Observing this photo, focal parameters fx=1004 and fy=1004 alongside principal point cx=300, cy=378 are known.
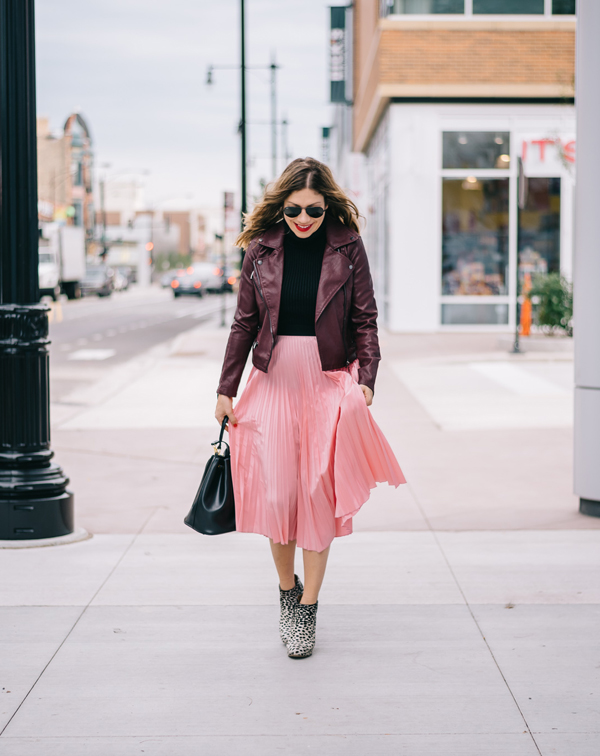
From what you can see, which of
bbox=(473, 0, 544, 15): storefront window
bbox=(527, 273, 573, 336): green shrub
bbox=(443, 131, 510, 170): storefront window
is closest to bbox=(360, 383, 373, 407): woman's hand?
bbox=(527, 273, 573, 336): green shrub

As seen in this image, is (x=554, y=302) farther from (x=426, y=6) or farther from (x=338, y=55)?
(x=338, y=55)

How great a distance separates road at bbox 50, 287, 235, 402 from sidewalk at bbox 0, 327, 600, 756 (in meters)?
7.53

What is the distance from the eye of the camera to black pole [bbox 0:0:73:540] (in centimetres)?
549

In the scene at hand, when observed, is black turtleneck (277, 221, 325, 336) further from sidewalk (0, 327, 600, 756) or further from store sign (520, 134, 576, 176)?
store sign (520, 134, 576, 176)

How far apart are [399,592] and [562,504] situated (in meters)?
2.32

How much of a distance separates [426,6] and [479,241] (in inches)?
216

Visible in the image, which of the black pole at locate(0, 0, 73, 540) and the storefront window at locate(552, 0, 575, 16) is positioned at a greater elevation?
the storefront window at locate(552, 0, 575, 16)

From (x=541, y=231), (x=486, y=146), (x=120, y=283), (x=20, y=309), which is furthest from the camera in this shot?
(x=120, y=283)

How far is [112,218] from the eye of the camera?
149m

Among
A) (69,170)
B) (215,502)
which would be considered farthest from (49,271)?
(69,170)

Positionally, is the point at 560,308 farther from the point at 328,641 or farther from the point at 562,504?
the point at 328,641

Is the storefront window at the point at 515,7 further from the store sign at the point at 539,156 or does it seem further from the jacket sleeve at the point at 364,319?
the jacket sleeve at the point at 364,319

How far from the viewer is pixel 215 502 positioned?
4012 mm

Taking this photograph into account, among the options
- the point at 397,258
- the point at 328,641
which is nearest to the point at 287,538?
the point at 328,641
